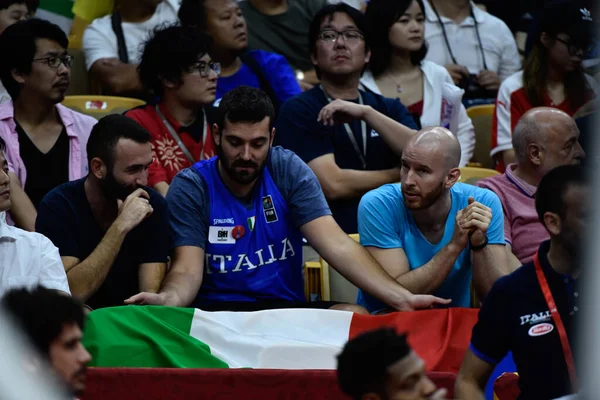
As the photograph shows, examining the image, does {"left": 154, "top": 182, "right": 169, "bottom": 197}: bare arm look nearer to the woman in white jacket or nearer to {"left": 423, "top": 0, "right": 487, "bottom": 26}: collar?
the woman in white jacket

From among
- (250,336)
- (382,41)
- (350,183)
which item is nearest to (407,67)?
(382,41)

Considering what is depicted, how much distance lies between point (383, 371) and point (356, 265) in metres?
1.85

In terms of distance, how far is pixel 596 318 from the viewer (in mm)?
1934

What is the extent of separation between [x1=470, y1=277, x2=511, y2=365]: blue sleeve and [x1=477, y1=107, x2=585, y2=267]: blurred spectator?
5.17ft

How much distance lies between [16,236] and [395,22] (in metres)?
2.88

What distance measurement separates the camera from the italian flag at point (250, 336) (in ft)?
12.0

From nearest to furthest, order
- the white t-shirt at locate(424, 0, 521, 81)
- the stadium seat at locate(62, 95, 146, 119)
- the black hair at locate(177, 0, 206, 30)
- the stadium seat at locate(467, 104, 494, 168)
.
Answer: the stadium seat at locate(62, 95, 146, 119) → the black hair at locate(177, 0, 206, 30) → the stadium seat at locate(467, 104, 494, 168) → the white t-shirt at locate(424, 0, 521, 81)

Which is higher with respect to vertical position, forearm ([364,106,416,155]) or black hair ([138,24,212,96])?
black hair ([138,24,212,96])

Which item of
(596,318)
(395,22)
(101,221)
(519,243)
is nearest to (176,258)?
(101,221)

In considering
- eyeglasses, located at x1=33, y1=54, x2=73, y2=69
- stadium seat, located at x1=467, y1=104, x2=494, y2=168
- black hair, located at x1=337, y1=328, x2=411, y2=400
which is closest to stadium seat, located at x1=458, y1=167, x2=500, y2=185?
stadium seat, located at x1=467, y1=104, x2=494, y2=168

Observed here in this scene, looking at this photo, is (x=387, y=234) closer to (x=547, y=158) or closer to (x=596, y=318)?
(x=547, y=158)

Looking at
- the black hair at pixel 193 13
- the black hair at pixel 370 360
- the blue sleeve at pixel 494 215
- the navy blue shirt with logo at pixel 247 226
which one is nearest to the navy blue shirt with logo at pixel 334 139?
the navy blue shirt with logo at pixel 247 226

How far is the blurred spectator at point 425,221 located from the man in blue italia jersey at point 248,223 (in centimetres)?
12

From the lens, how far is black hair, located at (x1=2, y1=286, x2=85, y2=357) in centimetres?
256
